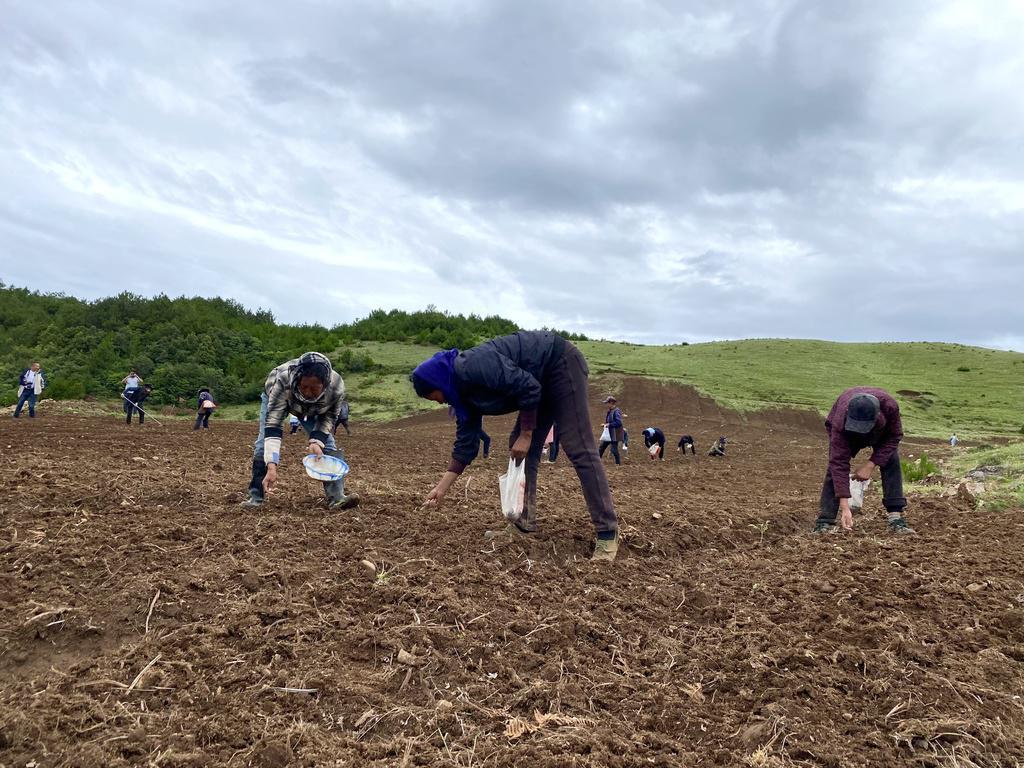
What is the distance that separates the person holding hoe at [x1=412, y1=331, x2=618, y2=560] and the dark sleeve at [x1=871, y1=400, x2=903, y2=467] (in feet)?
8.32

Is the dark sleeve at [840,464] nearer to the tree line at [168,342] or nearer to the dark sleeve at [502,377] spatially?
the dark sleeve at [502,377]

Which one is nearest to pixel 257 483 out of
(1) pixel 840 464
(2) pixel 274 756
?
(2) pixel 274 756

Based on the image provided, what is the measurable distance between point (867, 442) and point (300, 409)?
4854 millimetres

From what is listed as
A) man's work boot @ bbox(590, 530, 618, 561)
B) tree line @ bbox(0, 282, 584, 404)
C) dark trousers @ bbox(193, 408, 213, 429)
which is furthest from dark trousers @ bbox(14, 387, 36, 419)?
man's work boot @ bbox(590, 530, 618, 561)

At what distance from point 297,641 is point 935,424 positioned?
3480cm

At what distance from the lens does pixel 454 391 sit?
446cm

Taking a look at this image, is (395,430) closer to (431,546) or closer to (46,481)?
(46,481)

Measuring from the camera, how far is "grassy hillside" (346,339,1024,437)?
31.9 m

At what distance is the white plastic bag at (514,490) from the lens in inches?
197

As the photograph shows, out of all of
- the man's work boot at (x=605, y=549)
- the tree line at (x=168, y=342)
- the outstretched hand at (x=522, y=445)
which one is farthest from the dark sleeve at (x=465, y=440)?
the tree line at (x=168, y=342)

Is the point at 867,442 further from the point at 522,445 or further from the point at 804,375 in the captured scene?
the point at 804,375

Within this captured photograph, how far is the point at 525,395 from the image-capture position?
4.38 m

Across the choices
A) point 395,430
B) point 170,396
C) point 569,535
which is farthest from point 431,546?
point 170,396

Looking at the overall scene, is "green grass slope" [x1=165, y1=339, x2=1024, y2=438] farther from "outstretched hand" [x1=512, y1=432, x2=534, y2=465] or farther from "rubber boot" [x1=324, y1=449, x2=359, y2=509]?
"outstretched hand" [x1=512, y1=432, x2=534, y2=465]
